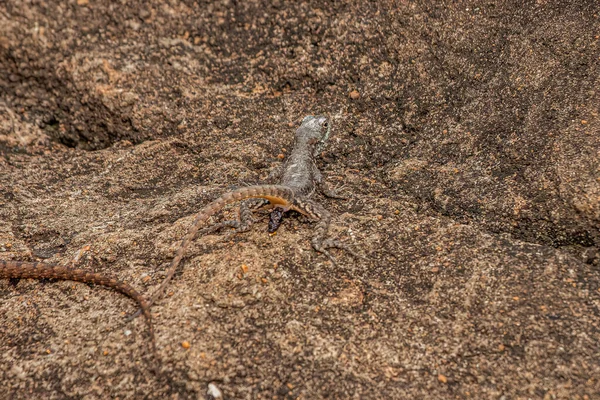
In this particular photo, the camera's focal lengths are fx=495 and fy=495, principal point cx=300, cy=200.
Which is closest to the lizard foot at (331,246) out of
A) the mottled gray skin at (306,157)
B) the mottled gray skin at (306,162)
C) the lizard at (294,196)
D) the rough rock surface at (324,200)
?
the lizard at (294,196)

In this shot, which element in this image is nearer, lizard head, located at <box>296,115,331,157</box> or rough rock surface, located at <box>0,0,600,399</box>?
rough rock surface, located at <box>0,0,600,399</box>

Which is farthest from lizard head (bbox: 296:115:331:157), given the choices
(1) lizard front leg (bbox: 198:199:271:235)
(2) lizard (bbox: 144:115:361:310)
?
(1) lizard front leg (bbox: 198:199:271:235)

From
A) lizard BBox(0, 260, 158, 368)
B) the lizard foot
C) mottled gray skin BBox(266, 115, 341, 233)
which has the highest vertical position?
mottled gray skin BBox(266, 115, 341, 233)

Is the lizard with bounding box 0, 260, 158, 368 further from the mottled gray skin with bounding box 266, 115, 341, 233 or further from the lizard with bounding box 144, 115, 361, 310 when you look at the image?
the mottled gray skin with bounding box 266, 115, 341, 233

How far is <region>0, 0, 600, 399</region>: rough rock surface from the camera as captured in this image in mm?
3771

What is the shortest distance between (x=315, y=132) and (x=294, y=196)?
119 cm

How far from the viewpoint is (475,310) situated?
13.1 ft

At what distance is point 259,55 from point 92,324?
429cm

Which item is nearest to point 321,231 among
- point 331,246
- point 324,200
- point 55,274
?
point 331,246

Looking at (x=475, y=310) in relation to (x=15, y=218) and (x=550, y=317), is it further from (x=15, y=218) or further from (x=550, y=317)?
(x=15, y=218)

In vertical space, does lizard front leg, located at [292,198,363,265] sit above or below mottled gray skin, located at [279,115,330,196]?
below

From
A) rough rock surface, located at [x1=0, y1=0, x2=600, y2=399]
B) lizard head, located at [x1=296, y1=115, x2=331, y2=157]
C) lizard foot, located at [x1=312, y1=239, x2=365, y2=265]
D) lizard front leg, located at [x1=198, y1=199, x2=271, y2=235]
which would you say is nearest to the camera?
rough rock surface, located at [x1=0, y1=0, x2=600, y2=399]

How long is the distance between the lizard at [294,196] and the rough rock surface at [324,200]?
0.15 meters

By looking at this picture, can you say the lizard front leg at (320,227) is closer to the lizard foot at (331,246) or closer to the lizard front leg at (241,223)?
the lizard foot at (331,246)
